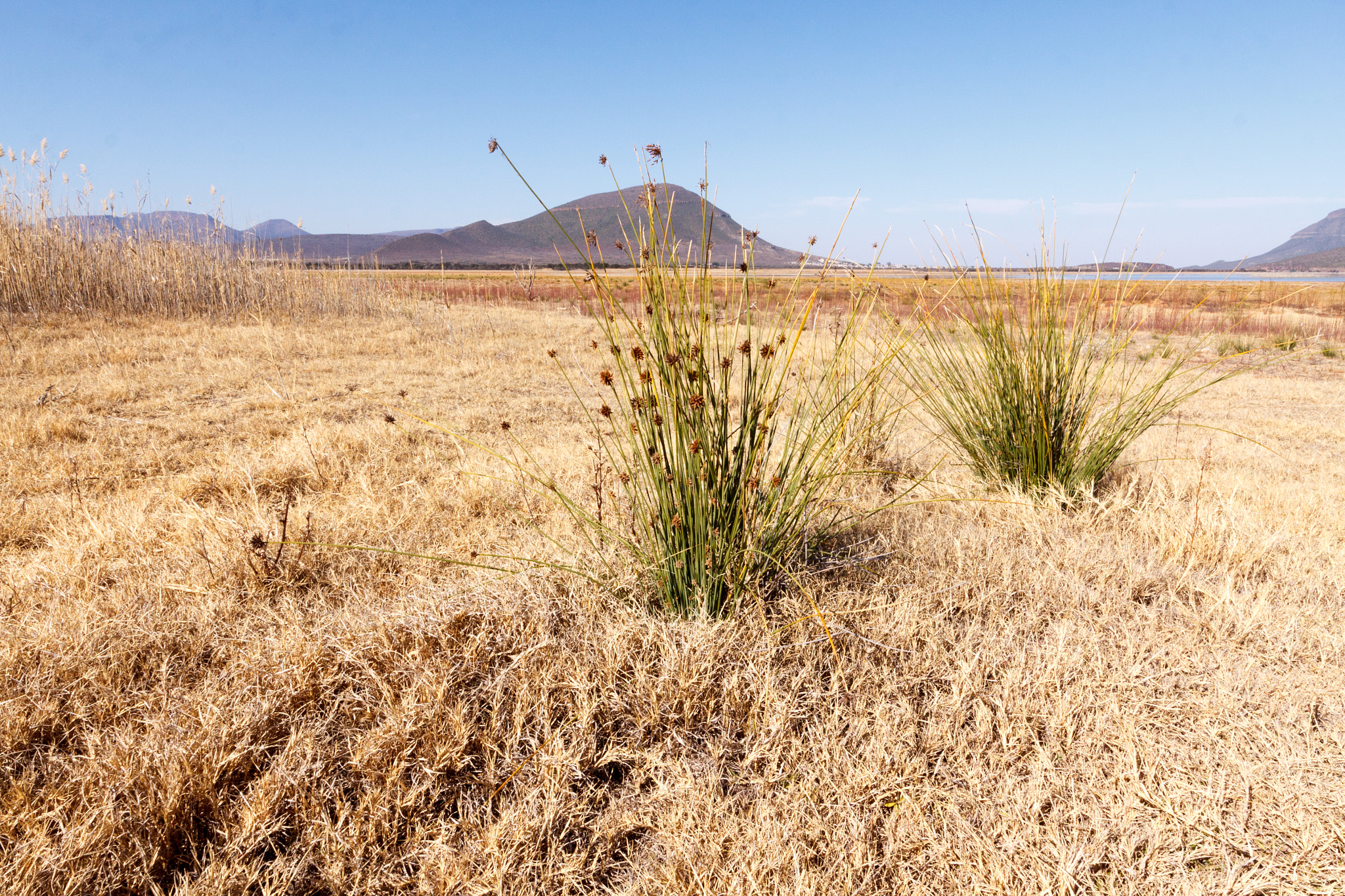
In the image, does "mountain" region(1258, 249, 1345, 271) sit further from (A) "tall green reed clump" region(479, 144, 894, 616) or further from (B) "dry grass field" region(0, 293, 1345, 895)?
(A) "tall green reed clump" region(479, 144, 894, 616)

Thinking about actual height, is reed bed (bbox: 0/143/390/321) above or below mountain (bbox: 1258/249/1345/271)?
below

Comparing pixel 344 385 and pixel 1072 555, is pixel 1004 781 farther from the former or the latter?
pixel 344 385

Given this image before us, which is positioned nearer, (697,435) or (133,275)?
(697,435)

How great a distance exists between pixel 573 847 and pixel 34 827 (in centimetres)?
87

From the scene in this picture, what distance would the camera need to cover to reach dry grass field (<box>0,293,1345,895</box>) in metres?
1.08

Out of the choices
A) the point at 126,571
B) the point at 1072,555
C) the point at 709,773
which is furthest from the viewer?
the point at 1072,555

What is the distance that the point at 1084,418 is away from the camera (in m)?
2.58

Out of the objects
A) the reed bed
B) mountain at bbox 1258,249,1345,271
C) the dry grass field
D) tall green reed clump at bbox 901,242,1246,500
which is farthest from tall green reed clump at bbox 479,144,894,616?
mountain at bbox 1258,249,1345,271

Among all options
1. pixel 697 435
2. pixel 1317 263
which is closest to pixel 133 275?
pixel 697 435

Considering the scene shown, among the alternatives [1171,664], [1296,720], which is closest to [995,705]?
[1171,664]

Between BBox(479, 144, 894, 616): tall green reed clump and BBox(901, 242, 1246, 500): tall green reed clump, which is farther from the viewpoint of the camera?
BBox(901, 242, 1246, 500): tall green reed clump

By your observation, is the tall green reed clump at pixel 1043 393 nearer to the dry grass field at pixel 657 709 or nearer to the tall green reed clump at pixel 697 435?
the dry grass field at pixel 657 709

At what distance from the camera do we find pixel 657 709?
1.38 meters

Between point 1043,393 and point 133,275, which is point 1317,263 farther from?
point 133,275
